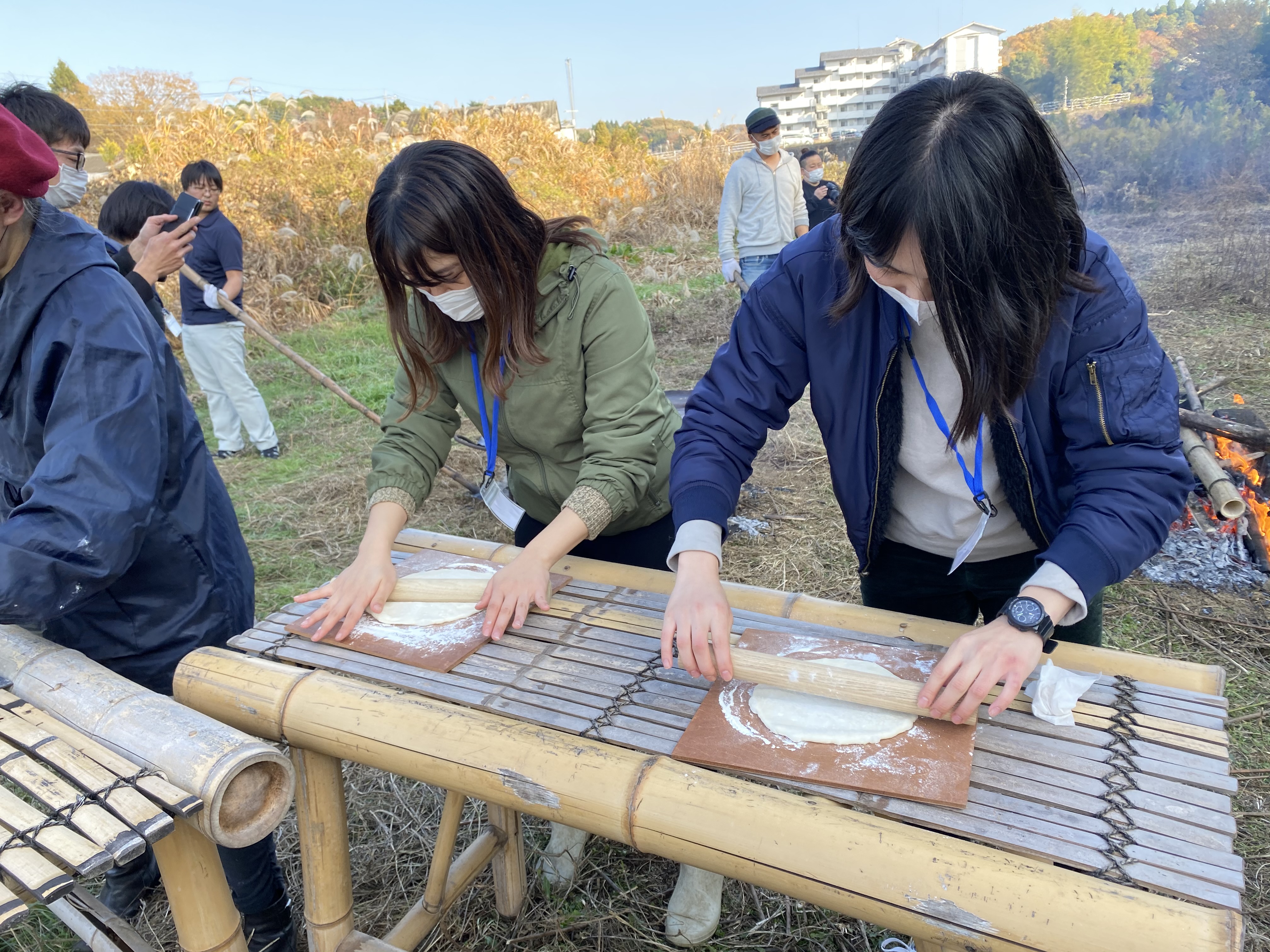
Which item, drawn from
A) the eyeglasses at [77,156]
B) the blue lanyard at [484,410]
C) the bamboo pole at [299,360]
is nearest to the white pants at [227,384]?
the bamboo pole at [299,360]

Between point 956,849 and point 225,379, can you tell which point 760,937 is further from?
point 225,379

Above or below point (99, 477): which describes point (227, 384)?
below

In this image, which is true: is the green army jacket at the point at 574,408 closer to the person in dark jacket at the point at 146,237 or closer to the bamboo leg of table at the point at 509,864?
the bamboo leg of table at the point at 509,864

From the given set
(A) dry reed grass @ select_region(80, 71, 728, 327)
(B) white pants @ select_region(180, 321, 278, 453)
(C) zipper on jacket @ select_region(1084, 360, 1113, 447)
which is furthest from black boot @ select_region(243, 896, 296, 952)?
(A) dry reed grass @ select_region(80, 71, 728, 327)

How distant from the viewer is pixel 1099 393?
135 centimetres

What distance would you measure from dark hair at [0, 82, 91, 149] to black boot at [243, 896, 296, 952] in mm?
2626

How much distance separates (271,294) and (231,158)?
2.23m

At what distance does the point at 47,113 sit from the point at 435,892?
2964mm

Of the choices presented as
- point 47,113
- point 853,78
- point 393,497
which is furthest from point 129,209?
point 853,78

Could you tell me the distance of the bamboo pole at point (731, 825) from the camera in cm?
98

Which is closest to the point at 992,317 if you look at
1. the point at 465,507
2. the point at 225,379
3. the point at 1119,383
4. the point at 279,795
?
the point at 1119,383

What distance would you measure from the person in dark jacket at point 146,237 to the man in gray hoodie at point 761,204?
3.93m

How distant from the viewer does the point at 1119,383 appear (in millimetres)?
1342

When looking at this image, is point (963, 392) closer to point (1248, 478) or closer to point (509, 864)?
point (509, 864)
